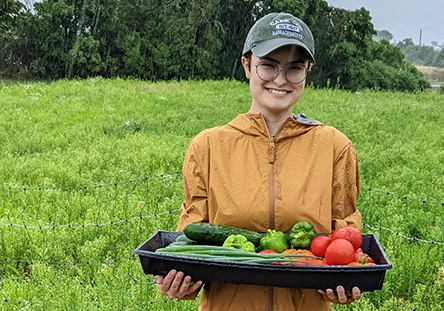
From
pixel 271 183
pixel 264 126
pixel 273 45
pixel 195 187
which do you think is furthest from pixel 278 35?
pixel 195 187

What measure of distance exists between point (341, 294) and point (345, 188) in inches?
19.5

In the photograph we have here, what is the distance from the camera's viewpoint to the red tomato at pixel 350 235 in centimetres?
195

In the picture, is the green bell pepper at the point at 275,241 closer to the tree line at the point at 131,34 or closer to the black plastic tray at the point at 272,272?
the black plastic tray at the point at 272,272

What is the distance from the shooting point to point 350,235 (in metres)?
1.97

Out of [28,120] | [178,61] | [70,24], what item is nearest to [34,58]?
[70,24]

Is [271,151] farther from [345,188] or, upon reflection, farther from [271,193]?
[345,188]

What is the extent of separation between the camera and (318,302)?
6.88 ft

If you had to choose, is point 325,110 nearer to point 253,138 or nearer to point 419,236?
point 419,236

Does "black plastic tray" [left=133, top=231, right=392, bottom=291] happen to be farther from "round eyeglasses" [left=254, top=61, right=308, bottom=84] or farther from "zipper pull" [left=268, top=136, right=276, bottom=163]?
"round eyeglasses" [left=254, top=61, right=308, bottom=84]

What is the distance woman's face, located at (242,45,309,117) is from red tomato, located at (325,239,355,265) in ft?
2.10

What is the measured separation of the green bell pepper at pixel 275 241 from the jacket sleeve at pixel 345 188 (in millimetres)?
298

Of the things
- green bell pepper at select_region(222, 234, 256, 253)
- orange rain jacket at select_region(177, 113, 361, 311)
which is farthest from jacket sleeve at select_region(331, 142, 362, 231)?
green bell pepper at select_region(222, 234, 256, 253)

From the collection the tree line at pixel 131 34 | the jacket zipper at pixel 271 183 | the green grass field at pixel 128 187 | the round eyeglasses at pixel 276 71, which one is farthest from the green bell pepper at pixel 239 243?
the tree line at pixel 131 34

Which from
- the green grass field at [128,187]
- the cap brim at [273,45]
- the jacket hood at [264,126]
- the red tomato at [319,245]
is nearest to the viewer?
the red tomato at [319,245]
